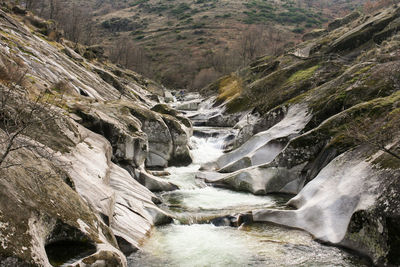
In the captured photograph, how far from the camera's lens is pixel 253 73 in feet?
218

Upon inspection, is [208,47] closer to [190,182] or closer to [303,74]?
[303,74]

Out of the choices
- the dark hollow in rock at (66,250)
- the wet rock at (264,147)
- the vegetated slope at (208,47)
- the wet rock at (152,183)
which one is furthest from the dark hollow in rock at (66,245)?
the vegetated slope at (208,47)

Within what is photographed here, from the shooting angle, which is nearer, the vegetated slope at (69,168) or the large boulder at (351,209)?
the vegetated slope at (69,168)

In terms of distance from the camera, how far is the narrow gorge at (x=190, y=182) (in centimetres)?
910

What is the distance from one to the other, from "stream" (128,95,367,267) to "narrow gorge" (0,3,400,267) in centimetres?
8

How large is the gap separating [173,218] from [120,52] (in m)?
104

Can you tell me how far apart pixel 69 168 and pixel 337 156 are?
1492 cm

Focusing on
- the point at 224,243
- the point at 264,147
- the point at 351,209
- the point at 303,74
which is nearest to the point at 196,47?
the point at 303,74

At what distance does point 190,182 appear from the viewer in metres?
25.1

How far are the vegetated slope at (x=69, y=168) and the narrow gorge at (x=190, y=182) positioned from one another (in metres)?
0.06

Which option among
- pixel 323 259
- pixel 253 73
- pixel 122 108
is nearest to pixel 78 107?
pixel 122 108

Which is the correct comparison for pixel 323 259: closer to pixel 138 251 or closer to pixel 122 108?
pixel 138 251

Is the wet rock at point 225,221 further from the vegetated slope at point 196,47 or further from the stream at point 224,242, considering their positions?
the vegetated slope at point 196,47

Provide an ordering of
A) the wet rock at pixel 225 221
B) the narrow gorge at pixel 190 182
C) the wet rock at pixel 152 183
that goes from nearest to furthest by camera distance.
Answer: the narrow gorge at pixel 190 182, the wet rock at pixel 225 221, the wet rock at pixel 152 183
